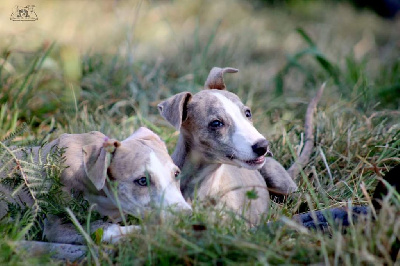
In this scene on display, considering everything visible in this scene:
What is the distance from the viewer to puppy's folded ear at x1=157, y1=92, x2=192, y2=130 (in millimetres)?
3875

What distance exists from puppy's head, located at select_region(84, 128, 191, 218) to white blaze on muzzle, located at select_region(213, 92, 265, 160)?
0.45 m

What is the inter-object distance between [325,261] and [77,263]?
4.46 feet

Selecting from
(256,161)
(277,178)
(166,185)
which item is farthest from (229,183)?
(166,185)

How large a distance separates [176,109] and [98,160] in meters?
0.70

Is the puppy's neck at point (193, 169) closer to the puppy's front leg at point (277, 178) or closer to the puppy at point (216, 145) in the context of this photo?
the puppy at point (216, 145)

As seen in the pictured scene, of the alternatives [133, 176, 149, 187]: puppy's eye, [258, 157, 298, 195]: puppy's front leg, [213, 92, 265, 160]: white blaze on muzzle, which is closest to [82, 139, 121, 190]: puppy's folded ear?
[133, 176, 149, 187]: puppy's eye

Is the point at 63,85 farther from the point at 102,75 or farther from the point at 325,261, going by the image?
the point at 325,261

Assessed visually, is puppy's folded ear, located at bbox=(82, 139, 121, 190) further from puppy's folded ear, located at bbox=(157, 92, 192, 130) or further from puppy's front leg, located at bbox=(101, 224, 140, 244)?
puppy's folded ear, located at bbox=(157, 92, 192, 130)

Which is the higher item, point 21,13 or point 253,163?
point 21,13

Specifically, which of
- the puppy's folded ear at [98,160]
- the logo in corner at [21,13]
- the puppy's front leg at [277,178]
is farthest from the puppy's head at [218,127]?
the logo in corner at [21,13]

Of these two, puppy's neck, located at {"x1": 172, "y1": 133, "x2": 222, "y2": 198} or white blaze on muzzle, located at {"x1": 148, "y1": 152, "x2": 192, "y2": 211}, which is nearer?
white blaze on muzzle, located at {"x1": 148, "y1": 152, "x2": 192, "y2": 211}

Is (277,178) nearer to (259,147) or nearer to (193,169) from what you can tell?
(193,169)

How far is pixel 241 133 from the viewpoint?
148 inches

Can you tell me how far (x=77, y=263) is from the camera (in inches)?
124
